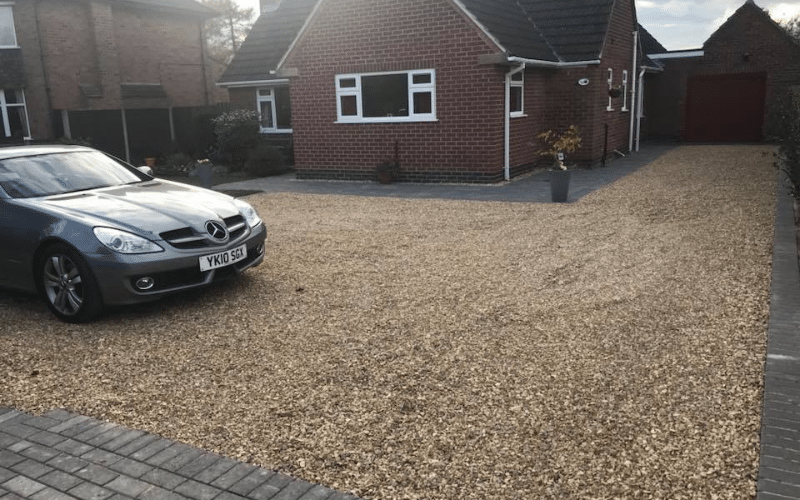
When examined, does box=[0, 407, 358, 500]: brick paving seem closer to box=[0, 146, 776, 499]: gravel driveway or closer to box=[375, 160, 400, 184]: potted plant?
box=[0, 146, 776, 499]: gravel driveway

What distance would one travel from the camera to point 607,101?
19594 mm

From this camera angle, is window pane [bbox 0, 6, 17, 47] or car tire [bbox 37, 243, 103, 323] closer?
car tire [bbox 37, 243, 103, 323]

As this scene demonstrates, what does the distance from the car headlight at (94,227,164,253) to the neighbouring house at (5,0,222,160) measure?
19114 mm

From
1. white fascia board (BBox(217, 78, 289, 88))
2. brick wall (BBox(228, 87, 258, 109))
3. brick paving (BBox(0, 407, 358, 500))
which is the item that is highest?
white fascia board (BBox(217, 78, 289, 88))

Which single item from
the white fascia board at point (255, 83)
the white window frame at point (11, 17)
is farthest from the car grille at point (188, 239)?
the white window frame at point (11, 17)

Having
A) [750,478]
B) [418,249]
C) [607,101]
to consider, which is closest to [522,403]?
[750,478]

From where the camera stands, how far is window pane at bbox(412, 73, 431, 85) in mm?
15447

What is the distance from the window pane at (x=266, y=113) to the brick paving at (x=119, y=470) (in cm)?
1878

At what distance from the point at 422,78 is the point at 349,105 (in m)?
2.05

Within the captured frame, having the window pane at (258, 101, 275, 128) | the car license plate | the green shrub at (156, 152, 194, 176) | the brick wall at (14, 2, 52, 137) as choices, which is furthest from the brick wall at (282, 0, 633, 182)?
the brick wall at (14, 2, 52, 137)

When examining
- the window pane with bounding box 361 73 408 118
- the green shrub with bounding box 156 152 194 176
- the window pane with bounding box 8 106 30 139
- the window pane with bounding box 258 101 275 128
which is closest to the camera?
the window pane with bounding box 361 73 408 118

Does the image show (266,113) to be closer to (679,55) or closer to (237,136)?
(237,136)

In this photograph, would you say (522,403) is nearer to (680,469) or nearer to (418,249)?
(680,469)

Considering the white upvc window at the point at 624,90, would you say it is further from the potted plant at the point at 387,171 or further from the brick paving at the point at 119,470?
the brick paving at the point at 119,470
